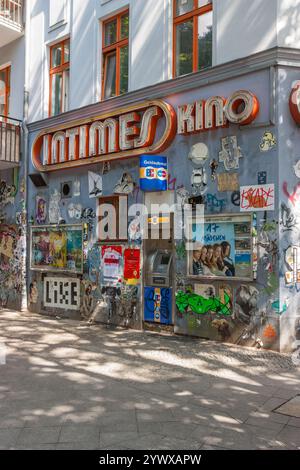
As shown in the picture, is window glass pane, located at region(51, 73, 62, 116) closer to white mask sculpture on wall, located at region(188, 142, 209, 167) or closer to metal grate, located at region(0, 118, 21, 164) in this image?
metal grate, located at region(0, 118, 21, 164)

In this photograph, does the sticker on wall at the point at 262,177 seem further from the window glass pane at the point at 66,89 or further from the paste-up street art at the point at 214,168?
the window glass pane at the point at 66,89

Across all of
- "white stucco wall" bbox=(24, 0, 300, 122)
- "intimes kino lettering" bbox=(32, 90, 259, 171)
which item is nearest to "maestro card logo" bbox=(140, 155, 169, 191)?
"intimes kino lettering" bbox=(32, 90, 259, 171)

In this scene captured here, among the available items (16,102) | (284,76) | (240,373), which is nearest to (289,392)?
(240,373)

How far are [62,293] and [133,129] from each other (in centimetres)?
418

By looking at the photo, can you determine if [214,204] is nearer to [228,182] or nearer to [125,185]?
[228,182]

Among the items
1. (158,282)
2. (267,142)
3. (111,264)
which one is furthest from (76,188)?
(267,142)

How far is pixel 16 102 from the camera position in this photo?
12625mm

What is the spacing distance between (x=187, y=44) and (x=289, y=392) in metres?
6.40

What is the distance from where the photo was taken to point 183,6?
29.6 feet

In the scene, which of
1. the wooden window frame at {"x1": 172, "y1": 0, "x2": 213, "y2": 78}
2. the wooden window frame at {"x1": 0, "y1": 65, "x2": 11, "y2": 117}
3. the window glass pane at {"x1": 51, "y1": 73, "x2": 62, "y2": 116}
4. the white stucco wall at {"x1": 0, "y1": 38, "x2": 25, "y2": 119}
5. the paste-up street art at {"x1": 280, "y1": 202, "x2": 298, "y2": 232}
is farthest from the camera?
the wooden window frame at {"x1": 0, "y1": 65, "x2": 11, "y2": 117}

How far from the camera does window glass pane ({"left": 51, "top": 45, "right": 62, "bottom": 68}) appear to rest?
38.5 ft

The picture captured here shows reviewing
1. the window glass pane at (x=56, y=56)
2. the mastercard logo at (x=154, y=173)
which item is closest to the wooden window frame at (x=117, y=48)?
the window glass pane at (x=56, y=56)

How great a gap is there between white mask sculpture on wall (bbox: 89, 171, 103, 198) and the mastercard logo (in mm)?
1770
